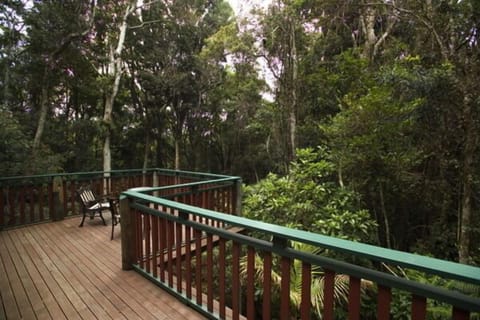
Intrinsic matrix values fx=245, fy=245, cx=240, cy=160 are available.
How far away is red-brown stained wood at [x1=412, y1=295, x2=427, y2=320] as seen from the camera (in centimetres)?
102

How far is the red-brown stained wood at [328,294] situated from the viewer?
4.25ft

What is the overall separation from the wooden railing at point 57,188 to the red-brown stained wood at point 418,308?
11.8 feet

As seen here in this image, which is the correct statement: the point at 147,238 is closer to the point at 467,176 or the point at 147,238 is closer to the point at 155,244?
the point at 155,244

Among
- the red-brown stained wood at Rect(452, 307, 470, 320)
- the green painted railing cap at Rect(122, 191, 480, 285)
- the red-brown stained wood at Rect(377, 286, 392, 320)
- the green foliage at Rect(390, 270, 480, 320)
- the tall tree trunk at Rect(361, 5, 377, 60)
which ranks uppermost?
the tall tree trunk at Rect(361, 5, 377, 60)

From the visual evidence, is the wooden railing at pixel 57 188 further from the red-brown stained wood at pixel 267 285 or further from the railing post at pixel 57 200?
the red-brown stained wood at pixel 267 285

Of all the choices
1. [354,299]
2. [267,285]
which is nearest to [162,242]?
[267,285]

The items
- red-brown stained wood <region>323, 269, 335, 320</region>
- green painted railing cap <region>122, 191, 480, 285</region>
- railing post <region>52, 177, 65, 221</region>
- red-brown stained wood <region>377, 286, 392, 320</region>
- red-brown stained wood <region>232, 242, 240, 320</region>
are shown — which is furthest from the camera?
railing post <region>52, 177, 65, 221</region>

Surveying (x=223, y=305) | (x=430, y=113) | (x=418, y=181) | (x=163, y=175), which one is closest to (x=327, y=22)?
(x=430, y=113)

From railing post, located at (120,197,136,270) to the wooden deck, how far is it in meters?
0.12

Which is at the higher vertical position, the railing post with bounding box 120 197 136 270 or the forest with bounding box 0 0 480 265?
the forest with bounding box 0 0 480 265

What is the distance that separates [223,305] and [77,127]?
9.97 metres

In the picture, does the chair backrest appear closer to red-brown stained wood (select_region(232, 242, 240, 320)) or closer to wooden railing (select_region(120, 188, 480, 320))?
wooden railing (select_region(120, 188, 480, 320))

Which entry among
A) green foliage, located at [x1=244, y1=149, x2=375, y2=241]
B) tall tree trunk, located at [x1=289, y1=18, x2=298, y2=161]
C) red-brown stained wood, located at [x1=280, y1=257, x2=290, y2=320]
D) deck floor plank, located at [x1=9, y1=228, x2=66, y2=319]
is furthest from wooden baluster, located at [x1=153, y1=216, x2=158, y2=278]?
tall tree trunk, located at [x1=289, y1=18, x2=298, y2=161]

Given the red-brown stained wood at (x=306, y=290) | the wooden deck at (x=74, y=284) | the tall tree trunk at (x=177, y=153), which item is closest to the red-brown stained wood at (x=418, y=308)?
the red-brown stained wood at (x=306, y=290)
